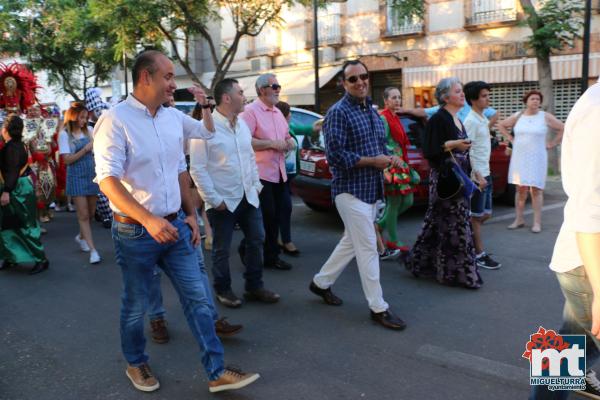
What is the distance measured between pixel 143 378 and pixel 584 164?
2590mm

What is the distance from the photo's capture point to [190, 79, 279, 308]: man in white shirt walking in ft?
14.3

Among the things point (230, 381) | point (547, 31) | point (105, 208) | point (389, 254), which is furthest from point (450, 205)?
point (547, 31)

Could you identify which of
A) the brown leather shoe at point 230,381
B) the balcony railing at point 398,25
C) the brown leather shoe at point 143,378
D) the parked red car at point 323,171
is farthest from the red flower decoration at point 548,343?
the balcony railing at point 398,25

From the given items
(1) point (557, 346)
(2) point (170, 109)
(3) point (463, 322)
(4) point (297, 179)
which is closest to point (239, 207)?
(2) point (170, 109)

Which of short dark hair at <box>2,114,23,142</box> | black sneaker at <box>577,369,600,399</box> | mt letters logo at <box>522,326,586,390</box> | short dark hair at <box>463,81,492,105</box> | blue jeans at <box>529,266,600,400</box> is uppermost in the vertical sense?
short dark hair at <box>463,81,492,105</box>

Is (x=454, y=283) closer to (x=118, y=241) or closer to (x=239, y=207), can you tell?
(x=239, y=207)

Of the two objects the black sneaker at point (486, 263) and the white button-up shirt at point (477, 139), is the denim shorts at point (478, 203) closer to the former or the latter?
the white button-up shirt at point (477, 139)

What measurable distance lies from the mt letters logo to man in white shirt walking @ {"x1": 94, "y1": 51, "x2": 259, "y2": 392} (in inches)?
60.4

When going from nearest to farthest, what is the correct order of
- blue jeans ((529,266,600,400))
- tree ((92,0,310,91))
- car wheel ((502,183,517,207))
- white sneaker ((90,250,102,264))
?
blue jeans ((529,266,600,400)) → white sneaker ((90,250,102,264)) → car wheel ((502,183,517,207)) → tree ((92,0,310,91))

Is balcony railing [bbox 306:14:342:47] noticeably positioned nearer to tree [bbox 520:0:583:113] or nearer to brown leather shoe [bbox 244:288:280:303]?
tree [bbox 520:0:583:113]

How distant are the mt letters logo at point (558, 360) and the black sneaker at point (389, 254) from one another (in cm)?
359

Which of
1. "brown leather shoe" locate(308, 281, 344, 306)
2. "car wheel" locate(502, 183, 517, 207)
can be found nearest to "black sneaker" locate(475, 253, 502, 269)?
"brown leather shoe" locate(308, 281, 344, 306)

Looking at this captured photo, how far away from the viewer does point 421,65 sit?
18312 mm

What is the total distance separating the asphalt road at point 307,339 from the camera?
332 cm
